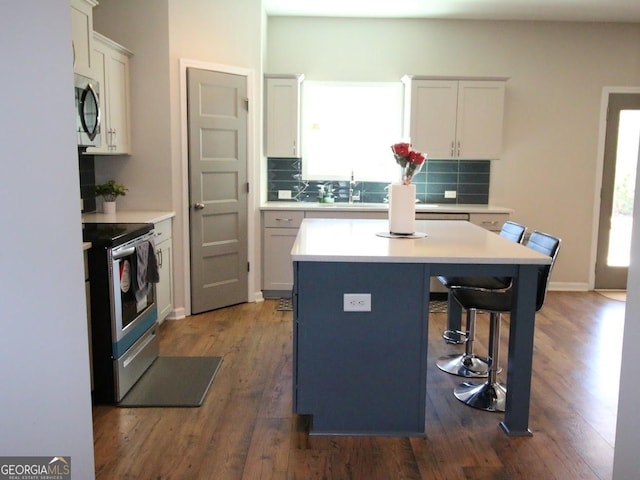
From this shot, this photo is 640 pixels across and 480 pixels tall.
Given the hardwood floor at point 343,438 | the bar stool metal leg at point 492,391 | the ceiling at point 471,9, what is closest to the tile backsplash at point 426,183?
the ceiling at point 471,9

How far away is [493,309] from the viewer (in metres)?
2.95

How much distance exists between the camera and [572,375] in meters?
3.51

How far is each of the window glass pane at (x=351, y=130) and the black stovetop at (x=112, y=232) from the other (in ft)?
8.63

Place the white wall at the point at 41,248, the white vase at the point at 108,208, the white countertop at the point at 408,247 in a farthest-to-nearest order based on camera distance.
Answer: the white vase at the point at 108,208 < the white countertop at the point at 408,247 < the white wall at the point at 41,248

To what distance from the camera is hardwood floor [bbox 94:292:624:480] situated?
7.83ft

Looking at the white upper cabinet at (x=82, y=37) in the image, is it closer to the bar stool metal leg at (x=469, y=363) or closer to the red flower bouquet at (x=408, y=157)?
the red flower bouquet at (x=408, y=157)

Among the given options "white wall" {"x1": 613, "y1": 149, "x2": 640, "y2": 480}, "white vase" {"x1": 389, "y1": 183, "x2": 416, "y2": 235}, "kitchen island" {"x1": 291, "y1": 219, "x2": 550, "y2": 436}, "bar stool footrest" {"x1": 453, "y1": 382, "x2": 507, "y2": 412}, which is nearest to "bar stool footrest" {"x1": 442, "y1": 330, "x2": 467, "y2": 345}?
"bar stool footrest" {"x1": 453, "y1": 382, "x2": 507, "y2": 412}

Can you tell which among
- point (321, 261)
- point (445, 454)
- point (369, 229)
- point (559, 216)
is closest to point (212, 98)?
point (369, 229)

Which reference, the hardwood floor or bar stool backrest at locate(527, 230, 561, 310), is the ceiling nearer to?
bar stool backrest at locate(527, 230, 561, 310)

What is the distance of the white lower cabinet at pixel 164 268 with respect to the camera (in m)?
4.20

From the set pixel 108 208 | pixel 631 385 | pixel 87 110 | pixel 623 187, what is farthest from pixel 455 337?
pixel 623 187

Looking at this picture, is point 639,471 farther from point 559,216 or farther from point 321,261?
point 559,216

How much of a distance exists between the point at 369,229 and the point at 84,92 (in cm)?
196

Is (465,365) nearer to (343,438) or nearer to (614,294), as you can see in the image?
(343,438)
